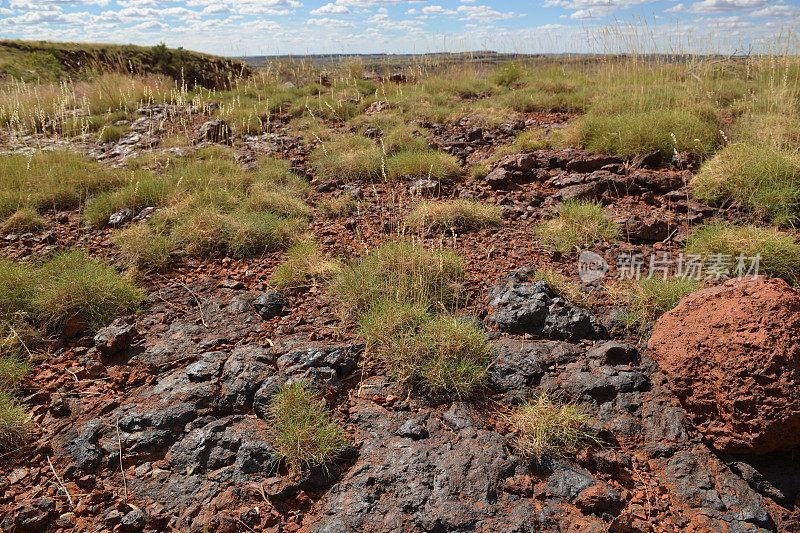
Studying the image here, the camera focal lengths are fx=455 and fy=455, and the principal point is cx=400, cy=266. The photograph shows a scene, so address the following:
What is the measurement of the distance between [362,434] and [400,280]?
1.19 metres

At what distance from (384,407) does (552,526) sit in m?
1.01

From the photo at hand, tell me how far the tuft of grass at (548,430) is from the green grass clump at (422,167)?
3.92m

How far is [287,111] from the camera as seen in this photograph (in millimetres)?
9703

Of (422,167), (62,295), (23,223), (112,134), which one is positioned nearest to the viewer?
(62,295)

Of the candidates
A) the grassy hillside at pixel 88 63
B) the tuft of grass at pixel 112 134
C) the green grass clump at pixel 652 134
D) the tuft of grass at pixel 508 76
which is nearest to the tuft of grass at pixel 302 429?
the green grass clump at pixel 652 134

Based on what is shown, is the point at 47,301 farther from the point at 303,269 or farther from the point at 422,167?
the point at 422,167

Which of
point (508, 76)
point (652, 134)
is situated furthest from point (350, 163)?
point (508, 76)

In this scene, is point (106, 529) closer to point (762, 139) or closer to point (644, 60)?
point (762, 139)

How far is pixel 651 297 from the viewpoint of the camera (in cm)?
320

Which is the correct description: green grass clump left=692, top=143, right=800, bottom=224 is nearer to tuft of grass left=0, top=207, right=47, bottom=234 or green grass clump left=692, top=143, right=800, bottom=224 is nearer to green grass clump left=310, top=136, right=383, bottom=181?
green grass clump left=310, top=136, right=383, bottom=181

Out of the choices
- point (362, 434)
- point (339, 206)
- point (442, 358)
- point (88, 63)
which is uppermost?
point (88, 63)

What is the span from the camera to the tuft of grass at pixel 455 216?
4562 millimetres

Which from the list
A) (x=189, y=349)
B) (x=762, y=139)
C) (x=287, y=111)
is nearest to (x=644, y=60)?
(x=762, y=139)

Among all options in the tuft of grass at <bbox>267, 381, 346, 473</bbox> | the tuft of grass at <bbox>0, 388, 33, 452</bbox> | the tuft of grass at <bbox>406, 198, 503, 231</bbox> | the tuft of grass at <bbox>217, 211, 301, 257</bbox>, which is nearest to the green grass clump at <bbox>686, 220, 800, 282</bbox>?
the tuft of grass at <bbox>406, 198, 503, 231</bbox>
